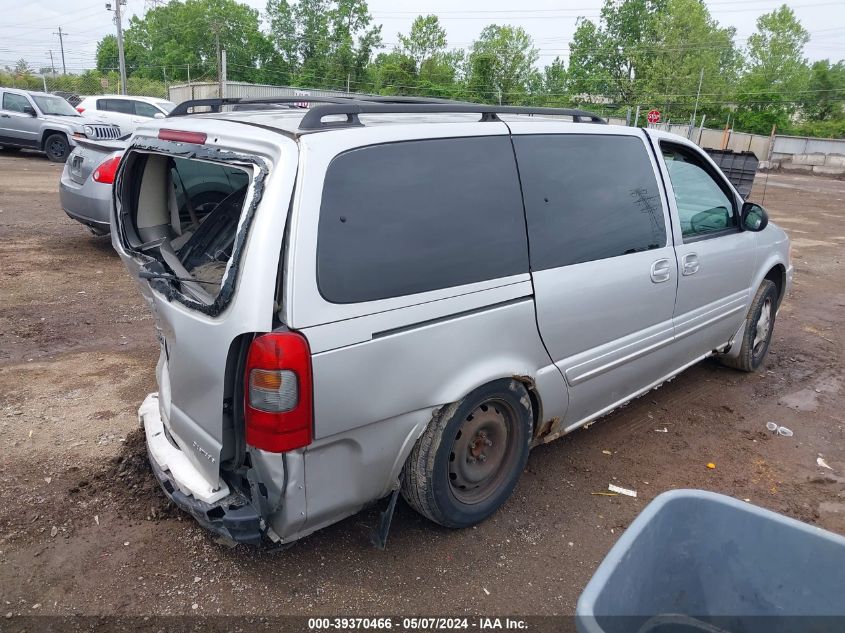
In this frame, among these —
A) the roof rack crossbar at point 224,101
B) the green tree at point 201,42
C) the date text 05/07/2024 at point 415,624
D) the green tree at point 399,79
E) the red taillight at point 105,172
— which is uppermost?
the green tree at point 201,42

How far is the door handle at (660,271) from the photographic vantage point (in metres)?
3.67

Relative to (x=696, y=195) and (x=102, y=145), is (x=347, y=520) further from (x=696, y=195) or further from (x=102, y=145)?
(x=102, y=145)

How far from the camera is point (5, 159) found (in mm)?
16766

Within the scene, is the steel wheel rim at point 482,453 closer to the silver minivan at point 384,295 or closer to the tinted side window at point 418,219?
the silver minivan at point 384,295

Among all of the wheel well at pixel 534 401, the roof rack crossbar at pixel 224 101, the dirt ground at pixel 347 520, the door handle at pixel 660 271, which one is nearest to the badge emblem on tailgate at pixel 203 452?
the dirt ground at pixel 347 520

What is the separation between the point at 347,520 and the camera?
3.10 metres

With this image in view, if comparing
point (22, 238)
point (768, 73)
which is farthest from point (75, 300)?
point (768, 73)

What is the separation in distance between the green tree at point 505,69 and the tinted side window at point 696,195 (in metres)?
46.6

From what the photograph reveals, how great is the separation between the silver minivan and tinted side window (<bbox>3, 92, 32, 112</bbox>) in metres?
16.5

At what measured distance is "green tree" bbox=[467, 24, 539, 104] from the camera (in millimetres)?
51281

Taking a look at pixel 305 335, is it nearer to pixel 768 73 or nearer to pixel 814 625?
pixel 814 625

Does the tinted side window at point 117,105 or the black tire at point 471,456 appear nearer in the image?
the black tire at point 471,456

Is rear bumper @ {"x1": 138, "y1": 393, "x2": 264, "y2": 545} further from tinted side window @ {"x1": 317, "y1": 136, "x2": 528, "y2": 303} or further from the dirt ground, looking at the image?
tinted side window @ {"x1": 317, "y1": 136, "x2": 528, "y2": 303}

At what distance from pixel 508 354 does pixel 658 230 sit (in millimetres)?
1487
